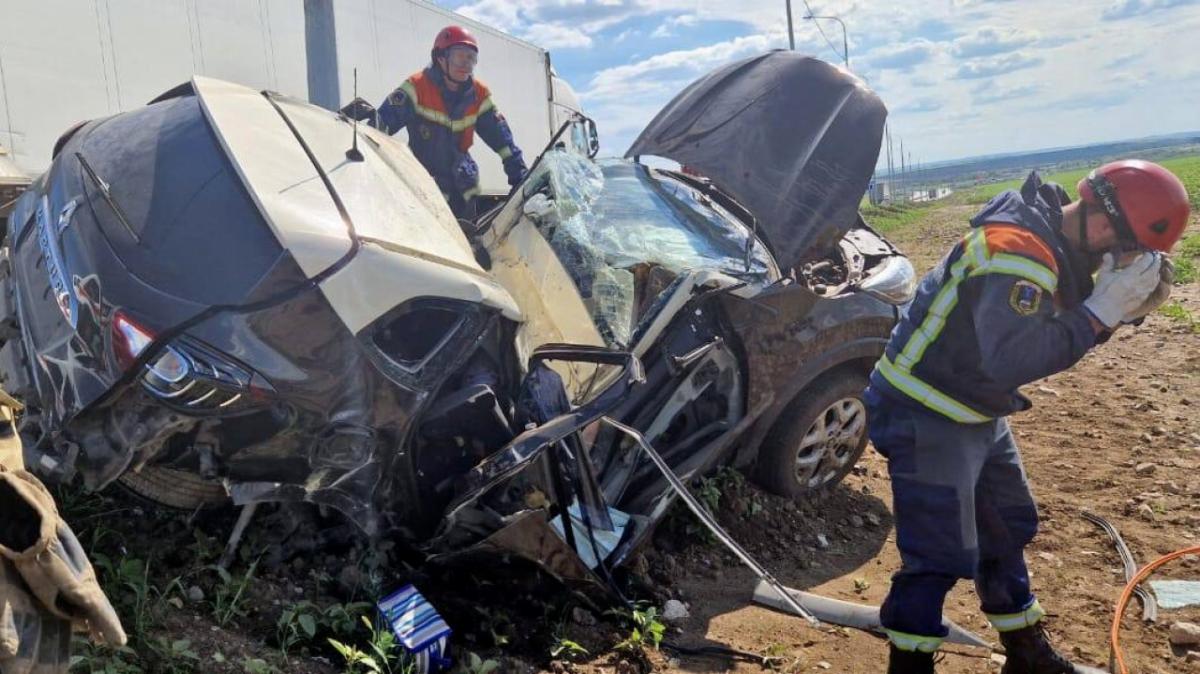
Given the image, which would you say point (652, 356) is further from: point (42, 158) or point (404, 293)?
point (42, 158)

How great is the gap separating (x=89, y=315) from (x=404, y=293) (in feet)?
2.93

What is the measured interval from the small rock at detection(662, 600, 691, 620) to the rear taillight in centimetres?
198

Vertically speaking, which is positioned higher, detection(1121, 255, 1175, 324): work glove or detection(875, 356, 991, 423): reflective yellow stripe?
detection(1121, 255, 1175, 324): work glove

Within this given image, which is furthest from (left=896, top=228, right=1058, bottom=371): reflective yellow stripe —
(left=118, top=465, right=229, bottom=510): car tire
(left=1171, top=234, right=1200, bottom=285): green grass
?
(left=1171, top=234, right=1200, bottom=285): green grass

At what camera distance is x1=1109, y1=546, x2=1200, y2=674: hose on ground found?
9.99 feet

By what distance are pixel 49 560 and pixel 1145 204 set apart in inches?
113

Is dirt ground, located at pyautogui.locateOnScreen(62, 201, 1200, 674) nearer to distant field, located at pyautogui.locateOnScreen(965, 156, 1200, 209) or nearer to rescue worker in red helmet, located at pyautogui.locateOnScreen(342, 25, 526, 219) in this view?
rescue worker in red helmet, located at pyautogui.locateOnScreen(342, 25, 526, 219)

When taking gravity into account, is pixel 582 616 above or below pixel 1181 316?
above

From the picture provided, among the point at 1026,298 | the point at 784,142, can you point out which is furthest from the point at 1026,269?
the point at 784,142

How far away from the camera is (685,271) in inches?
146

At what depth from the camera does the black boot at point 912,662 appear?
2812 millimetres

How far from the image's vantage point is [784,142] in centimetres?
462

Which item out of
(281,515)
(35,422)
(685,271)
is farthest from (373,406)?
(685,271)

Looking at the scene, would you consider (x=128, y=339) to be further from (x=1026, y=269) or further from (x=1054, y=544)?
(x=1054, y=544)
